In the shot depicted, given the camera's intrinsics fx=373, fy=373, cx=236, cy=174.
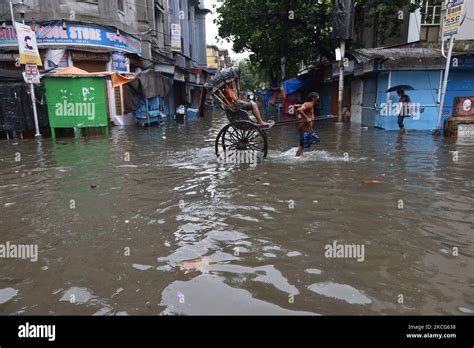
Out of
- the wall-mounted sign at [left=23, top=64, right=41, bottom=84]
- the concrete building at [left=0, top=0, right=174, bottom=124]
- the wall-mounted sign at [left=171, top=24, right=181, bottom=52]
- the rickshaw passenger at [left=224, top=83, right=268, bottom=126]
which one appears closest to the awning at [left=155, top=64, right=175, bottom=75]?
the concrete building at [left=0, top=0, right=174, bottom=124]

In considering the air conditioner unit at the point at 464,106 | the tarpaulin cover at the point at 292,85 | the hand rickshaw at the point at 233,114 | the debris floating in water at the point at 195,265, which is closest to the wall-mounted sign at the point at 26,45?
the hand rickshaw at the point at 233,114

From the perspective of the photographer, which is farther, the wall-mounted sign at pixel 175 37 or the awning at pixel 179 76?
the wall-mounted sign at pixel 175 37

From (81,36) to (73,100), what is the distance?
539cm

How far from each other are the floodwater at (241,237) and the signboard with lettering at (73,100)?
605 centimetres

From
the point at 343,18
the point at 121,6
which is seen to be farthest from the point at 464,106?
the point at 121,6

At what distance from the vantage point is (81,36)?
17609 mm

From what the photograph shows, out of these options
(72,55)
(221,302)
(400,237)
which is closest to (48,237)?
(221,302)

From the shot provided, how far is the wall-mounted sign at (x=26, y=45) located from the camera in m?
12.6

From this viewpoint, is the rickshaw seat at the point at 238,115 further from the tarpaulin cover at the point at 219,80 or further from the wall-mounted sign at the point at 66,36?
the wall-mounted sign at the point at 66,36

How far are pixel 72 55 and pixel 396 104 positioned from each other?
14.7 m

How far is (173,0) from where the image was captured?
34000 mm

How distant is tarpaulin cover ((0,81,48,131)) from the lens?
1383 cm
